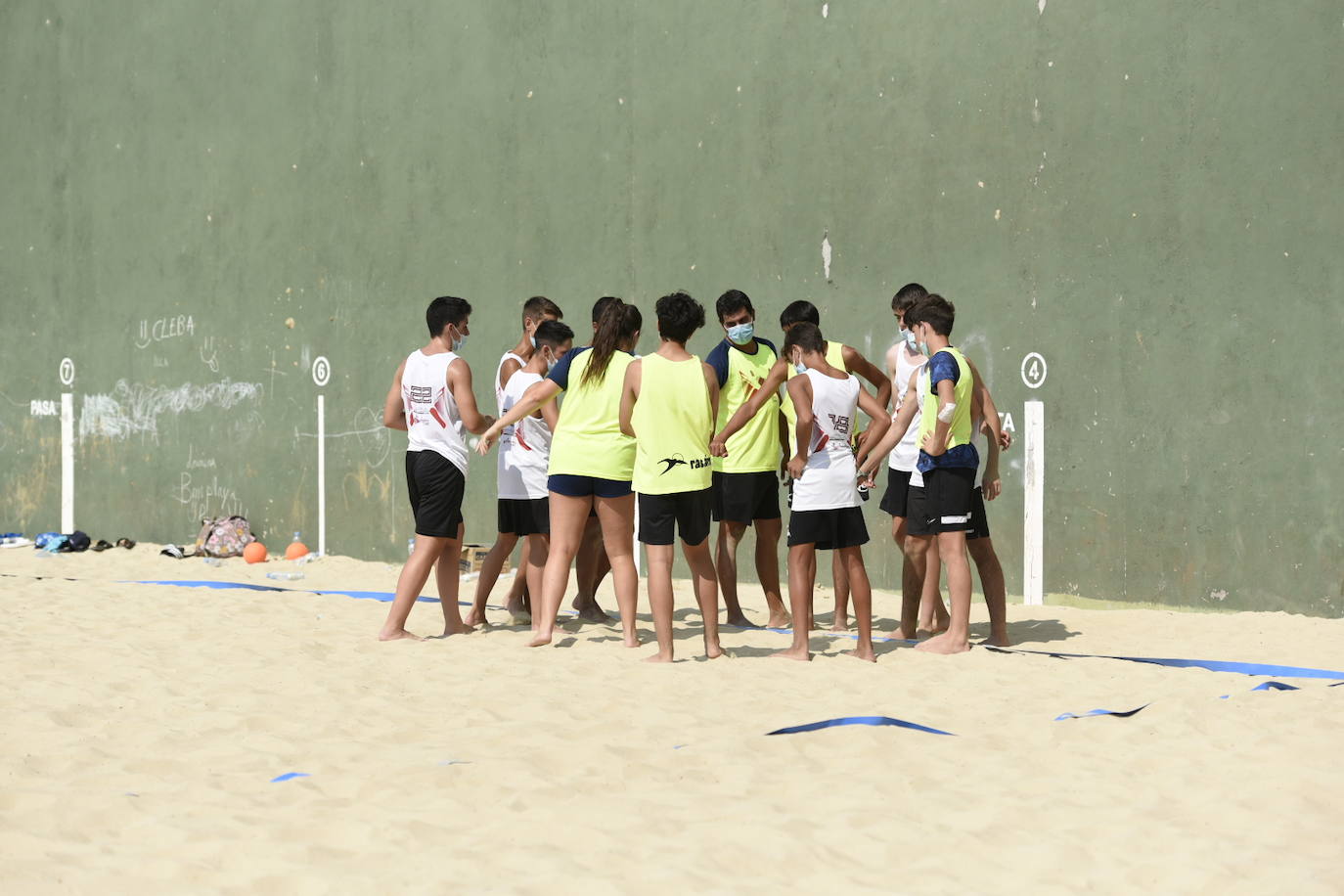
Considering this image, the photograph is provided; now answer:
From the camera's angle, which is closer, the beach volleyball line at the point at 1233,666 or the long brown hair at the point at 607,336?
the beach volleyball line at the point at 1233,666

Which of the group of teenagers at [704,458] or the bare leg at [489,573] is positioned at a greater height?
the group of teenagers at [704,458]

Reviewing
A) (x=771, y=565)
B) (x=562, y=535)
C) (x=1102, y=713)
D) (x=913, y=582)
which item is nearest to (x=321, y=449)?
Result: (x=771, y=565)

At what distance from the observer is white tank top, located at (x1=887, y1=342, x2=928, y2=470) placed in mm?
6859

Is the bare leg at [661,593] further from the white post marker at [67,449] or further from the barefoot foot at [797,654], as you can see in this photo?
the white post marker at [67,449]

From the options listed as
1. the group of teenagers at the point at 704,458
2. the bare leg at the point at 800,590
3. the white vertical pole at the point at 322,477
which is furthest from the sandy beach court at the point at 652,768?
the white vertical pole at the point at 322,477

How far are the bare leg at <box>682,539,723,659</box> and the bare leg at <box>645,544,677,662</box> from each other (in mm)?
103

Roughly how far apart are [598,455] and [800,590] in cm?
109

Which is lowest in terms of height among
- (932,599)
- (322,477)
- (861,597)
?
(932,599)

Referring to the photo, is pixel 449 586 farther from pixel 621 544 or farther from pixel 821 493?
pixel 821 493

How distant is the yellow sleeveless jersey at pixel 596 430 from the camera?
6.38 m

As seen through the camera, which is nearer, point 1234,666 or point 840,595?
point 1234,666

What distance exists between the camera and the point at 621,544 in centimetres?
636

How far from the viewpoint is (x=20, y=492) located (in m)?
15.0

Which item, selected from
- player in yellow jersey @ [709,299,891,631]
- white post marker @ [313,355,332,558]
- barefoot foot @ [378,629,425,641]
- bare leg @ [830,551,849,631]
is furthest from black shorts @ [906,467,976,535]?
white post marker @ [313,355,332,558]
